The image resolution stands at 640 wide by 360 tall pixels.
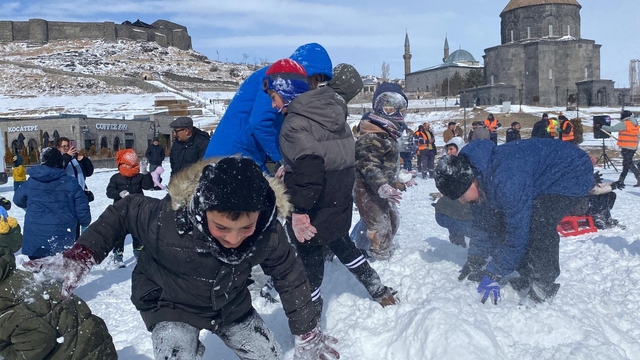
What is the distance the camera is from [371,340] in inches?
145

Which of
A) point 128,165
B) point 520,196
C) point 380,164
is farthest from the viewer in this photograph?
point 128,165

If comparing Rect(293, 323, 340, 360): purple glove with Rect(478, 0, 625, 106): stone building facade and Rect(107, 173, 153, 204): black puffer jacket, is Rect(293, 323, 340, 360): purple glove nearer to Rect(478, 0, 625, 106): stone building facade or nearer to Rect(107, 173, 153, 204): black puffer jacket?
Rect(107, 173, 153, 204): black puffer jacket

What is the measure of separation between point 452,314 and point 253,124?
5.84ft

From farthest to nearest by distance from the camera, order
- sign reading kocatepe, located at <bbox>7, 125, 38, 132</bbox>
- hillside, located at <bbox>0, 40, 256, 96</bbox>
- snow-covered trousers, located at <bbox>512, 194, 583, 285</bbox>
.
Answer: hillside, located at <bbox>0, 40, 256, 96</bbox>, sign reading kocatepe, located at <bbox>7, 125, 38, 132</bbox>, snow-covered trousers, located at <bbox>512, 194, 583, 285</bbox>

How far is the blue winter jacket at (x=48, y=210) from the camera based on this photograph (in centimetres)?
543

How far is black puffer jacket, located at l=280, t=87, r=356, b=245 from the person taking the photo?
10.9 feet

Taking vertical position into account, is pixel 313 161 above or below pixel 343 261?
above

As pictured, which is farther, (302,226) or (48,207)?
(48,207)

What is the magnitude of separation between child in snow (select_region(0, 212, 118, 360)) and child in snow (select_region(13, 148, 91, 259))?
2.74m

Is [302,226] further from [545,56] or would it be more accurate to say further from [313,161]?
[545,56]

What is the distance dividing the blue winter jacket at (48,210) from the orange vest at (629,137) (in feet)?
34.9

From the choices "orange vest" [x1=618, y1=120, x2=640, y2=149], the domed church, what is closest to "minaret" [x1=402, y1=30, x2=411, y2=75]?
the domed church

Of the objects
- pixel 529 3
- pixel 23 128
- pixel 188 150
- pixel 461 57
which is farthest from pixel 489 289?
pixel 461 57

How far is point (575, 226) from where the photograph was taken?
672 centimetres
